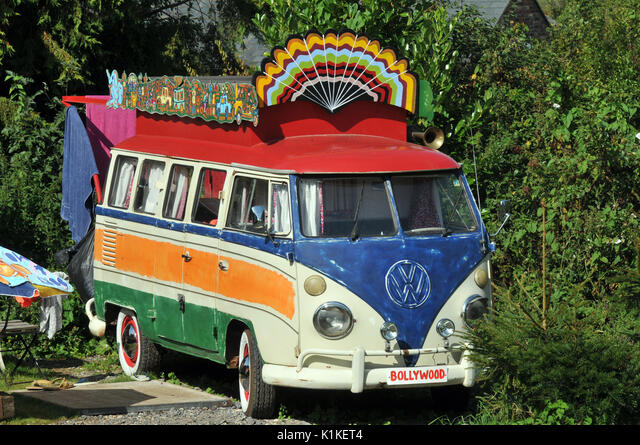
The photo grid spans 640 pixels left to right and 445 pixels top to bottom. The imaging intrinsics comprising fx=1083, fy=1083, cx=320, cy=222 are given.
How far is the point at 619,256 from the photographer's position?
1174 cm

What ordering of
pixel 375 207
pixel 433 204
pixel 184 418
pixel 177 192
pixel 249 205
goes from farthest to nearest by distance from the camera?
1. pixel 177 192
2. pixel 249 205
3. pixel 184 418
4. pixel 433 204
5. pixel 375 207

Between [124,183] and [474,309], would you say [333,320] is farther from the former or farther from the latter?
[124,183]

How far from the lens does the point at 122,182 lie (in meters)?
12.2

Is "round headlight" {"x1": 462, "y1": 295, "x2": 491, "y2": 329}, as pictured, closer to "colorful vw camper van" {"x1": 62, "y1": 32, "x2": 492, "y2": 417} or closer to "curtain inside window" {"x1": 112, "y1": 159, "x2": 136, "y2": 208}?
"colorful vw camper van" {"x1": 62, "y1": 32, "x2": 492, "y2": 417}

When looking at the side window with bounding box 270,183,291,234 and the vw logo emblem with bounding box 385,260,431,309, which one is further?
the side window with bounding box 270,183,291,234

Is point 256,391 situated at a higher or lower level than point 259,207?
lower

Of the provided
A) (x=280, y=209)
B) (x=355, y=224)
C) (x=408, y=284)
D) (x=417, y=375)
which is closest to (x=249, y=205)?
(x=280, y=209)

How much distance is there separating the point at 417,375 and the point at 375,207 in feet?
4.91

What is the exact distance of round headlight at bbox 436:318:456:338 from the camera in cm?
911

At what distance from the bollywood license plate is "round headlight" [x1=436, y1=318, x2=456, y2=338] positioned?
0.29 metres

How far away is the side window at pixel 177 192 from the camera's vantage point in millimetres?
10883

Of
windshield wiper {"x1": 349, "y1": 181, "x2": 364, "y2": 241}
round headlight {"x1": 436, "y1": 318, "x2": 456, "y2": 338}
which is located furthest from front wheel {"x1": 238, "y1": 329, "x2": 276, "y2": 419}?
round headlight {"x1": 436, "y1": 318, "x2": 456, "y2": 338}
